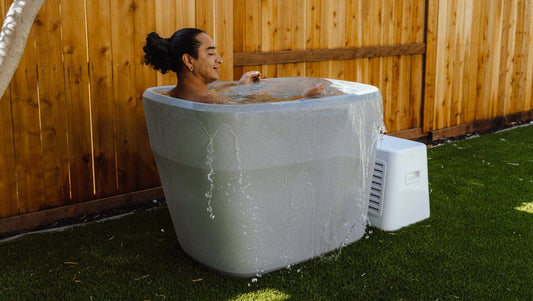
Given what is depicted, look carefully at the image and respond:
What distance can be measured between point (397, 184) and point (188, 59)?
1.35 metres

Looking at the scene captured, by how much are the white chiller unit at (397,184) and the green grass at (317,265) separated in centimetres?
8

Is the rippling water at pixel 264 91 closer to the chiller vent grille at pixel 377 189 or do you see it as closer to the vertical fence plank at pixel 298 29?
the chiller vent grille at pixel 377 189

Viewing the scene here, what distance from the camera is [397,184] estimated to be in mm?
3230

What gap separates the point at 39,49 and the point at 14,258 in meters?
1.11

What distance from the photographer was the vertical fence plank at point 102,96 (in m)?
→ 3.31

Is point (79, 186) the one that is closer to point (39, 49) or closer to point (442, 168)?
point (39, 49)

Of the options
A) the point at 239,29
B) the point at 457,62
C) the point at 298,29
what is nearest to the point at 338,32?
the point at 298,29

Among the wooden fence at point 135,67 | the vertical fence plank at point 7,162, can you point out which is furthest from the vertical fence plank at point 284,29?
the vertical fence plank at point 7,162

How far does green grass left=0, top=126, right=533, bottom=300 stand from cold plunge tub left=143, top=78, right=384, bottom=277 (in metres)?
0.14

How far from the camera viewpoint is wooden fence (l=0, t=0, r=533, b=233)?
10.4 feet

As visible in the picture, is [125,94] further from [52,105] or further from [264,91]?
[264,91]

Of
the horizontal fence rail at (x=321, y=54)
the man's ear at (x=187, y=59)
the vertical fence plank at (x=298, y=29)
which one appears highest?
the vertical fence plank at (x=298, y=29)

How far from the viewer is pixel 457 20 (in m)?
5.68

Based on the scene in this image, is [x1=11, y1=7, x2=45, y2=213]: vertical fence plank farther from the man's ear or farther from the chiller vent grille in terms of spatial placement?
the chiller vent grille
